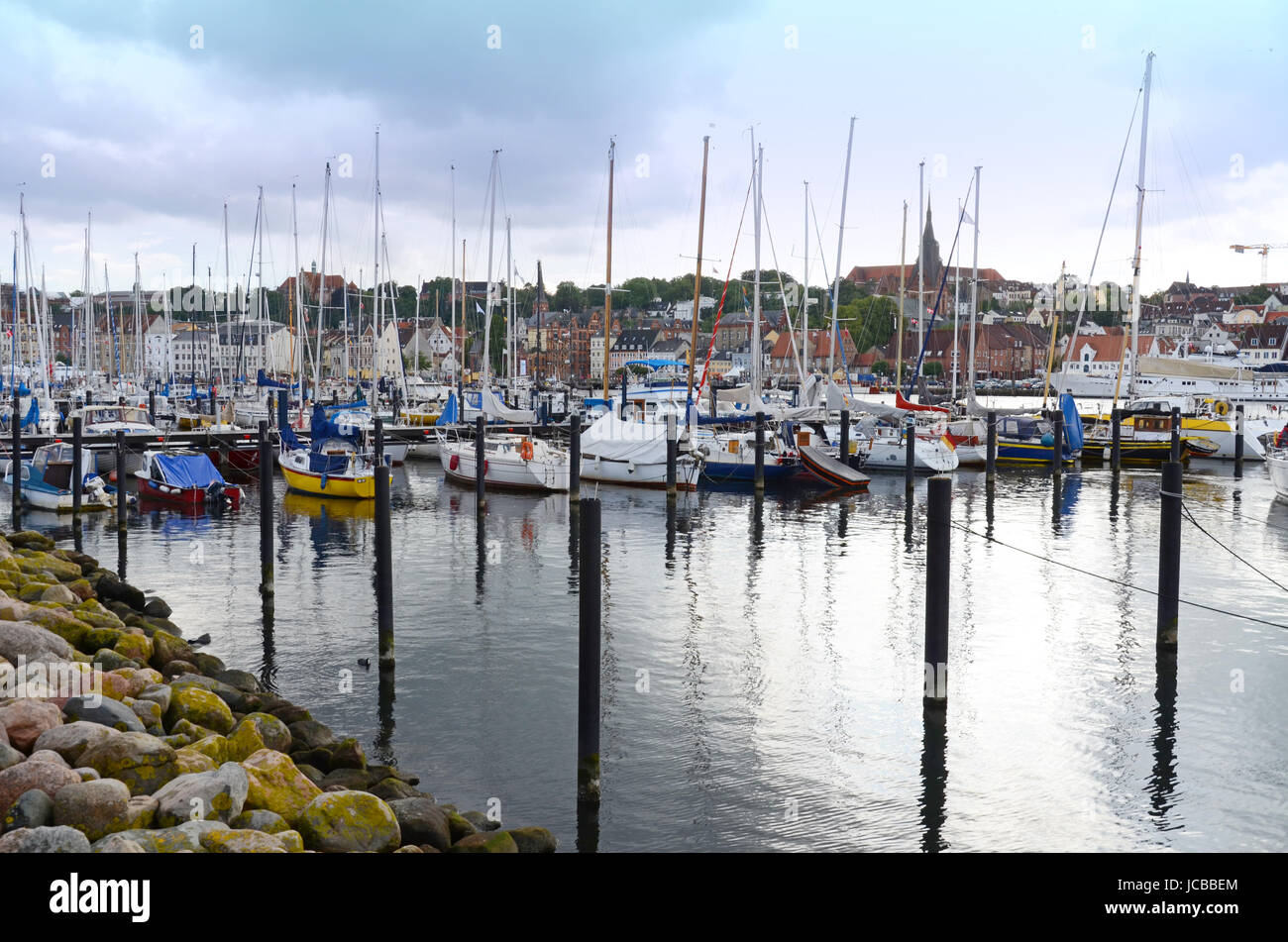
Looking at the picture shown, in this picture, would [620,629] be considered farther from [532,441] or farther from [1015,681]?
[532,441]

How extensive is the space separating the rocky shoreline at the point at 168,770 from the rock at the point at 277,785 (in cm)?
1

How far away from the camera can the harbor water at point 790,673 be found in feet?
42.1

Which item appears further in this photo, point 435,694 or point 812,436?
point 812,436

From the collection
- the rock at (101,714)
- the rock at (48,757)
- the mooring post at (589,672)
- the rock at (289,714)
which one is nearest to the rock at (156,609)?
the rock at (289,714)

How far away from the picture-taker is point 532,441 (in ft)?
141

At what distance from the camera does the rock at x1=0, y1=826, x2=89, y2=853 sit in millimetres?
8250

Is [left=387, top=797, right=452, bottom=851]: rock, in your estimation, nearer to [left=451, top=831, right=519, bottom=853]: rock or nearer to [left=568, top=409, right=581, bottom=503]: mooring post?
[left=451, top=831, right=519, bottom=853]: rock

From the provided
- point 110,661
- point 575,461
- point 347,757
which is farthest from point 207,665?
point 575,461

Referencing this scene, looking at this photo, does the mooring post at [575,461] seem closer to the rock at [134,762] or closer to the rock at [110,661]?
the rock at [110,661]

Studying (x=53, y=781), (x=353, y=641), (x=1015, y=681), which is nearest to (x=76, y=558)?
(x=353, y=641)

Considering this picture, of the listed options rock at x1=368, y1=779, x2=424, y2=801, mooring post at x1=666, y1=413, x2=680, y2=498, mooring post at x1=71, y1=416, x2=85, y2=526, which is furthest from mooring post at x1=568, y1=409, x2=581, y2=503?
rock at x1=368, y1=779, x2=424, y2=801
